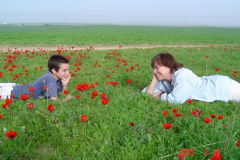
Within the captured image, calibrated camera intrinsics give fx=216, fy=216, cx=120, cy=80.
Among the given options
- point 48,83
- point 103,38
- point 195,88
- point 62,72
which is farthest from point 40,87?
point 103,38

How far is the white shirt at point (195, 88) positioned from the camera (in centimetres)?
357

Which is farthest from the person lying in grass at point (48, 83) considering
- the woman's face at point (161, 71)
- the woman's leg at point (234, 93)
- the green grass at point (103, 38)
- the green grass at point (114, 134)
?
the green grass at point (103, 38)

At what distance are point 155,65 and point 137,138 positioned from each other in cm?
171

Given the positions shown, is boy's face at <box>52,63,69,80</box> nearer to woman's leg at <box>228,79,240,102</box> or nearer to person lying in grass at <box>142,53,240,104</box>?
person lying in grass at <box>142,53,240,104</box>

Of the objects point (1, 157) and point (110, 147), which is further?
point (110, 147)

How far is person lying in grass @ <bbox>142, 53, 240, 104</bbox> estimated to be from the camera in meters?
3.59

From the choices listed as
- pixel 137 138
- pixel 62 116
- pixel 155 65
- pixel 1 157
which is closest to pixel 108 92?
pixel 155 65

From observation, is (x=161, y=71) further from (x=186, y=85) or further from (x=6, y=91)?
(x=6, y=91)

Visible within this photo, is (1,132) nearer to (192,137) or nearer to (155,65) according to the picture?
(192,137)

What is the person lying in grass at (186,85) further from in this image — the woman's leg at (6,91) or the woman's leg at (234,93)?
the woman's leg at (6,91)

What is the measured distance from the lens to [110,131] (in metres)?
2.51

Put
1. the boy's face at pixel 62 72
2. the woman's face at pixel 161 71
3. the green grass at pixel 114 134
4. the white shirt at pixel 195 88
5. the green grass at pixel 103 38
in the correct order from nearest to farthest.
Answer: the green grass at pixel 114 134, the white shirt at pixel 195 88, the woman's face at pixel 161 71, the boy's face at pixel 62 72, the green grass at pixel 103 38

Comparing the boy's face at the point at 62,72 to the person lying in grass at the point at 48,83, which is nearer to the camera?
the person lying in grass at the point at 48,83

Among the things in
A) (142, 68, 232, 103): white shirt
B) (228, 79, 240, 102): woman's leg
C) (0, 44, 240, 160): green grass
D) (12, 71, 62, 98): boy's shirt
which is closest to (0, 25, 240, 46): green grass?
(12, 71, 62, 98): boy's shirt
